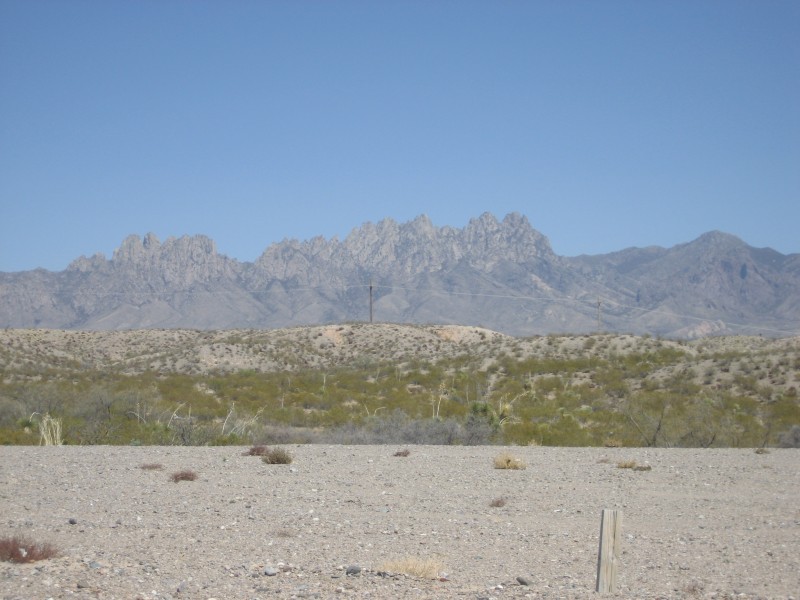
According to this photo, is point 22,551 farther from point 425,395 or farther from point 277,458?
point 425,395

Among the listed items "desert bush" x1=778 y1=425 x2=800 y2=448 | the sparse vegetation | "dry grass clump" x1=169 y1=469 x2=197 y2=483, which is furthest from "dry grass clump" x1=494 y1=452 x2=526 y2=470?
"desert bush" x1=778 y1=425 x2=800 y2=448

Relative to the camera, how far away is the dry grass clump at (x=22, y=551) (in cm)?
916

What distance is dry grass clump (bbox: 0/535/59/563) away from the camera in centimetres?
916

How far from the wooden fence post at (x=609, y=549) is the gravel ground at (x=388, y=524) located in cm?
29

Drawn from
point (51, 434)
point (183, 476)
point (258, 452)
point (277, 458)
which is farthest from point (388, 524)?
point (51, 434)

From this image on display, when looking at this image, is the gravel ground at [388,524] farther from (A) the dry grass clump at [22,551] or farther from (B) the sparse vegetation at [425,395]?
(B) the sparse vegetation at [425,395]

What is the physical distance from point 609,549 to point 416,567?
229 centimetres

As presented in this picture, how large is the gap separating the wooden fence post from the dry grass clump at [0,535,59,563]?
585 cm

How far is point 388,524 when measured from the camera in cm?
1317

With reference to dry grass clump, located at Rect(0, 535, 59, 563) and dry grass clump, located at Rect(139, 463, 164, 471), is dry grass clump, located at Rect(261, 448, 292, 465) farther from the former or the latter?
dry grass clump, located at Rect(0, 535, 59, 563)

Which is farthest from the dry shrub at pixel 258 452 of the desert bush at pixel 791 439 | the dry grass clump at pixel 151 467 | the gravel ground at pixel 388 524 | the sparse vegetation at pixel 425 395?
the desert bush at pixel 791 439

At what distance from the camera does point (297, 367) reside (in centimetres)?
6228

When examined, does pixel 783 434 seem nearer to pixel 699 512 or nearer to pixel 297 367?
pixel 699 512

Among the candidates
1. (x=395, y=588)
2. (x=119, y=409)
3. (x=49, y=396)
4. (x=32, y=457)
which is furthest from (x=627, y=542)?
(x=49, y=396)
